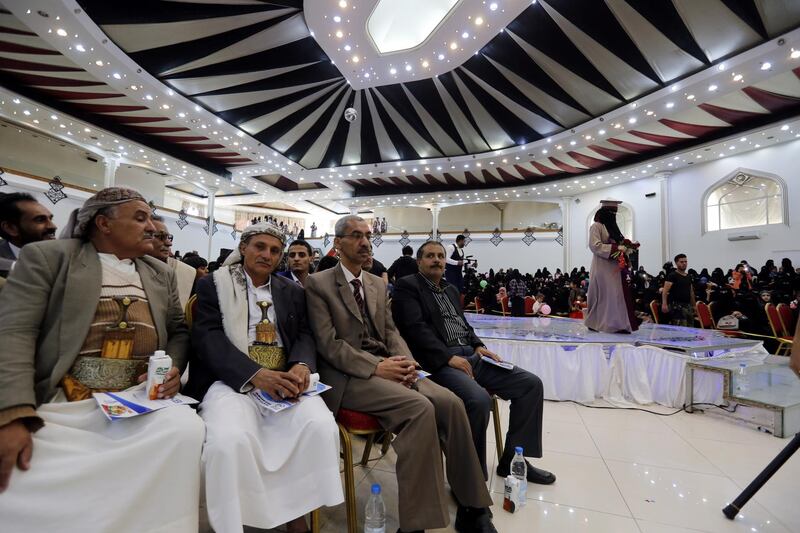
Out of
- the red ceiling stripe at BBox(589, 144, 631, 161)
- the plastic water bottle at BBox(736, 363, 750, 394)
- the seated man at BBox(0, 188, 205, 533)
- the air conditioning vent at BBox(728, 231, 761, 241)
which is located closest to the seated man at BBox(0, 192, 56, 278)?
the seated man at BBox(0, 188, 205, 533)

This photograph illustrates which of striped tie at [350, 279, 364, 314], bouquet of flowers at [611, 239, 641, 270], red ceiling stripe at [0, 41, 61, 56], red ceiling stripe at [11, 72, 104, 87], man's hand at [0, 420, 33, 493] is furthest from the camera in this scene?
red ceiling stripe at [11, 72, 104, 87]

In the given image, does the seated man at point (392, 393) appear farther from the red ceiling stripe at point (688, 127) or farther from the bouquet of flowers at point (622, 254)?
the red ceiling stripe at point (688, 127)

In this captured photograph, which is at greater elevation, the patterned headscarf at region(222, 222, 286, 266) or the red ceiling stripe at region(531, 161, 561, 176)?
the red ceiling stripe at region(531, 161, 561, 176)

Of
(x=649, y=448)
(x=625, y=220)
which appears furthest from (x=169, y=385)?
(x=625, y=220)

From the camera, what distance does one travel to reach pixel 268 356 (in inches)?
70.1

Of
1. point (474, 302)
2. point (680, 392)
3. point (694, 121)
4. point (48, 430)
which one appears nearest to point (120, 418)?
point (48, 430)

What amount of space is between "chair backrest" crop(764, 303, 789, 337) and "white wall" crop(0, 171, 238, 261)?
37.2ft

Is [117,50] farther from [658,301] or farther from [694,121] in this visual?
[694,121]

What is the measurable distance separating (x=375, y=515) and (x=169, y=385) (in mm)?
1032

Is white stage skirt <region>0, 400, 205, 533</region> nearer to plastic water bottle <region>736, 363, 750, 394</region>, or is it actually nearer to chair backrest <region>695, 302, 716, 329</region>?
plastic water bottle <region>736, 363, 750, 394</region>

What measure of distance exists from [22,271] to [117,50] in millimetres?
7873

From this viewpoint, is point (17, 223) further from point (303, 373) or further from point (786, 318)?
point (786, 318)

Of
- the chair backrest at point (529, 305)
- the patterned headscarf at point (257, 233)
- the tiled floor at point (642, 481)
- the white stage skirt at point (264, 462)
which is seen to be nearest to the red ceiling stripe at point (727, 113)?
the chair backrest at point (529, 305)

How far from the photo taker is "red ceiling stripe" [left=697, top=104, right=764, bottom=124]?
27.8 feet
